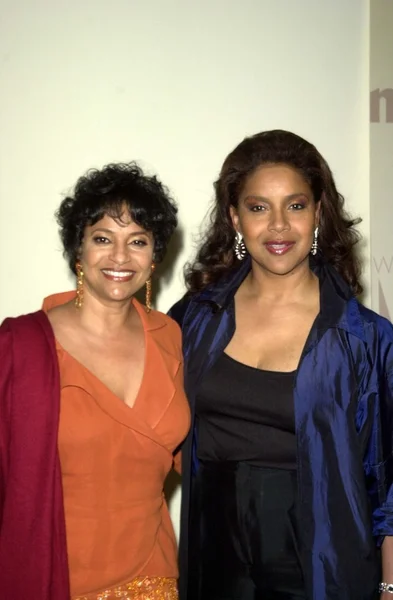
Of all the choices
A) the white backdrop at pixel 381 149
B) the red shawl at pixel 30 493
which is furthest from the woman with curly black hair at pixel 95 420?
the white backdrop at pixel 381 149

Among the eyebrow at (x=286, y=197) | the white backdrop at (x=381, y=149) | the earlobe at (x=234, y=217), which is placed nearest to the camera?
the eyebrow at (x=286, y=197)

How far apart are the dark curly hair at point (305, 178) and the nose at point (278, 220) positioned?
0.15 m

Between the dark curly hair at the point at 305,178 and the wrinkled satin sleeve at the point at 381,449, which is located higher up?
the dark curly hair at the point at 305,178

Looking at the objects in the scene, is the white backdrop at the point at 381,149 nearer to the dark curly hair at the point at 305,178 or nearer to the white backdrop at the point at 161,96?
the white backdrop at the point at 161,96

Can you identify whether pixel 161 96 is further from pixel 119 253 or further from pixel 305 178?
pixel 119 253

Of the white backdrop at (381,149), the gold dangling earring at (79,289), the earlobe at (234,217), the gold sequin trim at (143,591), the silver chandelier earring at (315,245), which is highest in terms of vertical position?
the white backdrop at (381,149)

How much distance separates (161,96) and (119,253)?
42.6 inches

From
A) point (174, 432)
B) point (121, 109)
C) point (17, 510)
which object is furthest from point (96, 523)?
point (121, 109)

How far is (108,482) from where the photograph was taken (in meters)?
1.74

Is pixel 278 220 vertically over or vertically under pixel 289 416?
over

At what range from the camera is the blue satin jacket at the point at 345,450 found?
1.87 m

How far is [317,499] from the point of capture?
6.13 feet

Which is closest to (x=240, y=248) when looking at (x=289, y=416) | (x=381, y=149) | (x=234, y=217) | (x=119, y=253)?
(x=234, y=217)

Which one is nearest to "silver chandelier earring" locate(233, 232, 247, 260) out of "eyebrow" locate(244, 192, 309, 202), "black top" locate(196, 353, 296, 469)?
"eyebrow" locate(244, 192, 309, 202)
